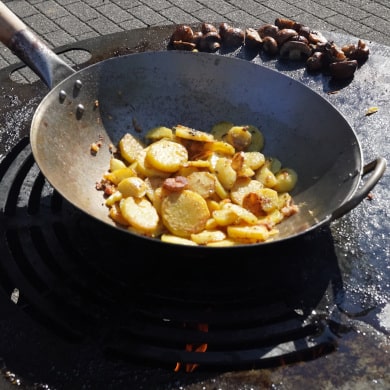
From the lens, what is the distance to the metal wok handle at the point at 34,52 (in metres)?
2.06

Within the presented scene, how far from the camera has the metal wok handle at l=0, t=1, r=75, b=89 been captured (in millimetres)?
2061

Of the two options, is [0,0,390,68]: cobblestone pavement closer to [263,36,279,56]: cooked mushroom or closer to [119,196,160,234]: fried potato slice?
[263,36,279,56]: cooked mushroom

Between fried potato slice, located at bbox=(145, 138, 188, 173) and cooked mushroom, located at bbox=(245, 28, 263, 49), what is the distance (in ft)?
3.27

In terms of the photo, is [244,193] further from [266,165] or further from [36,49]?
[36,49]

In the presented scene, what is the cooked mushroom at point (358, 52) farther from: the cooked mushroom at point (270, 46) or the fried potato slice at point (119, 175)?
the fried potato slice at point (119, 175)

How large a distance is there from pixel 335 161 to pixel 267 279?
1.81ft

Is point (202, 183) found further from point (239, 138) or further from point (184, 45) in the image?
point (184, 45)

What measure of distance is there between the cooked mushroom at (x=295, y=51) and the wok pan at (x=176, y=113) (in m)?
0.53

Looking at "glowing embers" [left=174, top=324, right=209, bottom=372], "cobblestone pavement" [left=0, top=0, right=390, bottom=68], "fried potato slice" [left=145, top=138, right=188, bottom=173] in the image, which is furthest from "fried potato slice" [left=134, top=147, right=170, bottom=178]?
"cobblestone pavement" [left=0, top=0, right=390, bottom=68]

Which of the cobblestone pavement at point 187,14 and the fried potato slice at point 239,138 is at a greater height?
the fried potato slice at point 239,138

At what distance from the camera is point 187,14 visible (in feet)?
15.2

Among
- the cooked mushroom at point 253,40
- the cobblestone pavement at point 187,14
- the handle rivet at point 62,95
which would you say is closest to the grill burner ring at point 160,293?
the handle rivet at point 62,95

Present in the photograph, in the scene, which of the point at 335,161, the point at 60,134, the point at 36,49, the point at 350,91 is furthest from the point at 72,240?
the point at 350,91

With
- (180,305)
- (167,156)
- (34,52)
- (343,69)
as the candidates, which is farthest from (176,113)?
(180,305)
